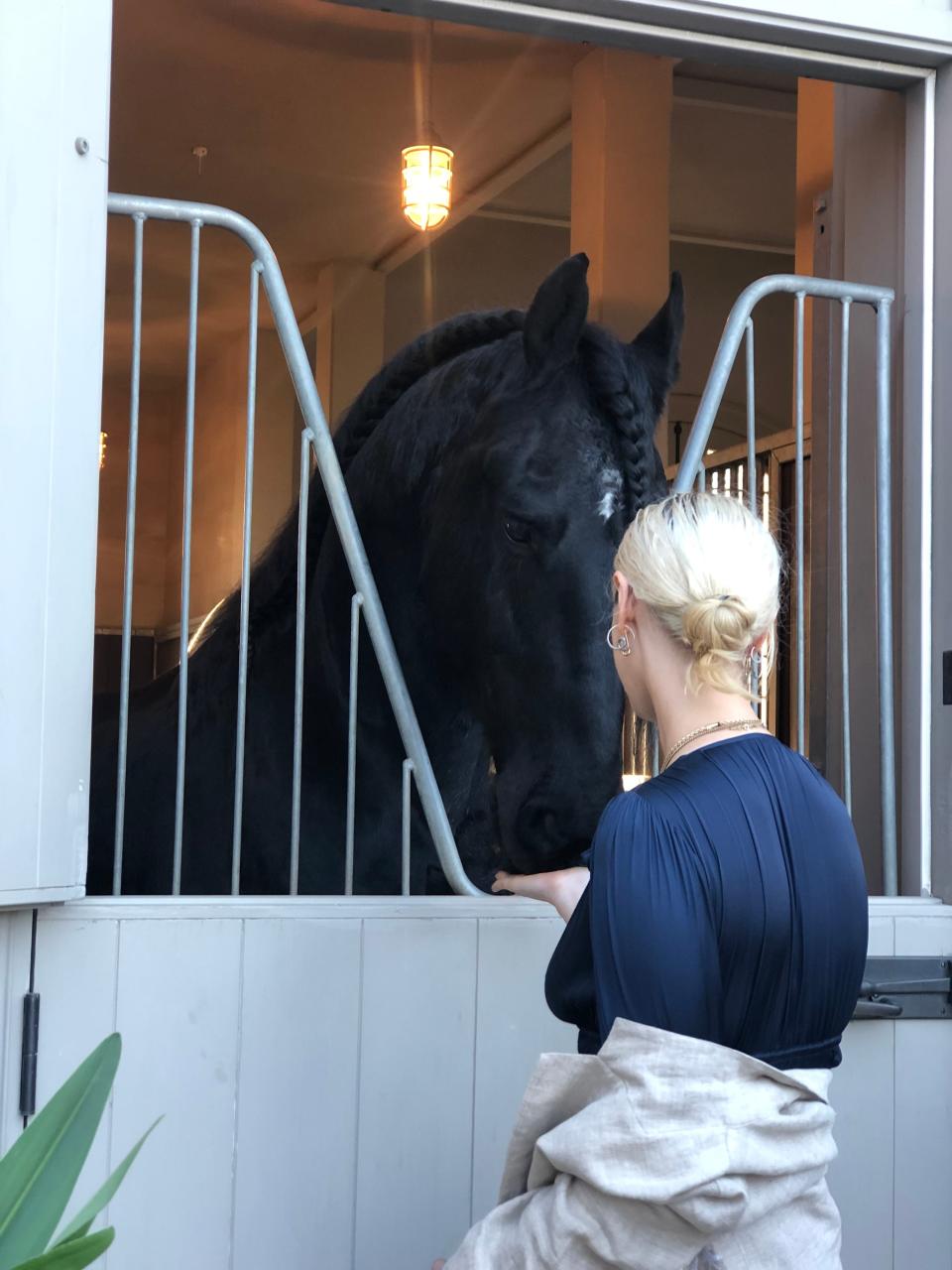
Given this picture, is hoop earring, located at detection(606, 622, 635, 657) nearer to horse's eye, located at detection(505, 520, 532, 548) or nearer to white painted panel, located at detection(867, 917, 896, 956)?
horse's eye, located at detection(505, 520, 532, 548)

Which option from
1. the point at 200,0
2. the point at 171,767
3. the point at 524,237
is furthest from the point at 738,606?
the point at 524,237

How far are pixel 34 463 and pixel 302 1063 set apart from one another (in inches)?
30.7

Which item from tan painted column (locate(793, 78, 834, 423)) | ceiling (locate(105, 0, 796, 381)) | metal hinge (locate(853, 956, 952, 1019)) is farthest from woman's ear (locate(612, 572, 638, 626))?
ceiling (locate(105, 0, 796, 381))

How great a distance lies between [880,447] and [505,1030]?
1.04m

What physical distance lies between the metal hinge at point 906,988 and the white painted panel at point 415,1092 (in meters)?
0.56

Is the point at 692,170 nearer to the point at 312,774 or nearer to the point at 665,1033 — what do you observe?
the point at 312,774

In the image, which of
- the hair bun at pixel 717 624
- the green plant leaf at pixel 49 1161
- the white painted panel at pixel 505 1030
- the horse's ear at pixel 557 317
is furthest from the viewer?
the horse's ear at pixel 557 317

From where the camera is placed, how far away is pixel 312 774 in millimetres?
2244

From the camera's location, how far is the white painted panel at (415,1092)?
1.77 meters

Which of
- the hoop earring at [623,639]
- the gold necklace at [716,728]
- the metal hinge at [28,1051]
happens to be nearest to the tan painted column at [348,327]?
the metal hinge at [28,1051]

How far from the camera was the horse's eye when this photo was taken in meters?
1.88

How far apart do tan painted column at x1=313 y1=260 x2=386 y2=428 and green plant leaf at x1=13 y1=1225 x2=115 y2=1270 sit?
22.0ft

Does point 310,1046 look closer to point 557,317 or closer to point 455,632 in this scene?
point 455,632

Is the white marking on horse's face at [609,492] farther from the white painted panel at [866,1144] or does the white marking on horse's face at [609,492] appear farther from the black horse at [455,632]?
the white painted panel at [866,1144]
